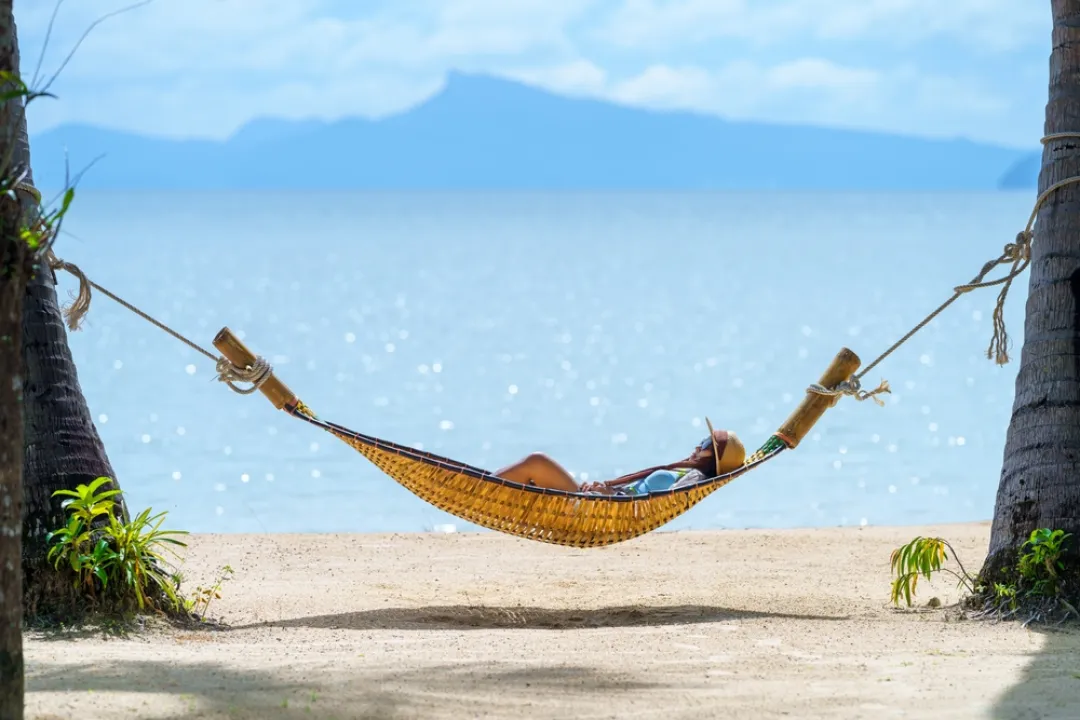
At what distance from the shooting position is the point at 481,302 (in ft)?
87.8

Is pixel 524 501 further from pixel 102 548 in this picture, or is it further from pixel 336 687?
pixel 336 687

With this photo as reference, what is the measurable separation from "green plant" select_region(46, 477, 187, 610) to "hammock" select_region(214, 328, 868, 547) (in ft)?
→ 2.22

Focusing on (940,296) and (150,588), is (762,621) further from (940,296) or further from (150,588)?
(940,296)

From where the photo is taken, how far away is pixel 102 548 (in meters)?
3.99

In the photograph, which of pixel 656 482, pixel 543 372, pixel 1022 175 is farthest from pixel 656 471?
pixel 1022 175

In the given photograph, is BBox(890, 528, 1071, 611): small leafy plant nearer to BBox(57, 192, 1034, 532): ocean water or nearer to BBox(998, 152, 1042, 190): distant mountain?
BBox(57, 192, 1034, 532): ocean water

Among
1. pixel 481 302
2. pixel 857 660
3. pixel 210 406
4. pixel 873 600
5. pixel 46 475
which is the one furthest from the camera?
pixel 481 302

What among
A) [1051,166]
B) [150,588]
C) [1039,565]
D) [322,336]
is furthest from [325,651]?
[322,336]

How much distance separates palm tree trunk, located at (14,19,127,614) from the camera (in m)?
3.96

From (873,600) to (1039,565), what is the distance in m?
0.90

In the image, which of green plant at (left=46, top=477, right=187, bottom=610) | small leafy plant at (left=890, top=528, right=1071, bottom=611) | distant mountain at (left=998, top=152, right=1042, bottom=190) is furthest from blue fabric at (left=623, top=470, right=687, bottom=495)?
distant mountain at (left=998, top=152, right=1042, bottom=190)

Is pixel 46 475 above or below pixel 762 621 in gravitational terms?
above

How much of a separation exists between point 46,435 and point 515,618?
5.28 ft

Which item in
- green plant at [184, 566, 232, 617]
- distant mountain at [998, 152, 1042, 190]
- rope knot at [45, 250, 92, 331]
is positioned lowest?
green plant at [184, 566, 232, 617]
